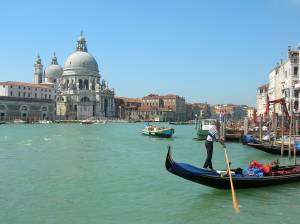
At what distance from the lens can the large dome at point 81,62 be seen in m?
74.1

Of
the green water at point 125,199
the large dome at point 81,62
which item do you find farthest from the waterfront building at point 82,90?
the green water at point 125,199

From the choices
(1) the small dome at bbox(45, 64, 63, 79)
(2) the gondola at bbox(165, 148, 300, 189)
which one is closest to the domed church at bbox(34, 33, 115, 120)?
(1) the small dome at bbox(45, 64, 63, 79)

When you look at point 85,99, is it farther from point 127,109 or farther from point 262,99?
point 262,99

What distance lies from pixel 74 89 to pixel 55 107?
4486 millimetres

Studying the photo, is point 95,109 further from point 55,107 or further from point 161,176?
point 161,176

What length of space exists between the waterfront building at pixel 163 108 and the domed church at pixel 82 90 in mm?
6804

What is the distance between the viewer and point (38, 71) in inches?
→ 3172

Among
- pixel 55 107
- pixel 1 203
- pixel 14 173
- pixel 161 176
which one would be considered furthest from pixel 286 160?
pixel 55 107

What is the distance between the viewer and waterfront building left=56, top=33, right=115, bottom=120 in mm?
71062

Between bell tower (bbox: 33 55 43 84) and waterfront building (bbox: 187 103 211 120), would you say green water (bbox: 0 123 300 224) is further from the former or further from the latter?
waterfront building (bbox: 187 103 211 120)

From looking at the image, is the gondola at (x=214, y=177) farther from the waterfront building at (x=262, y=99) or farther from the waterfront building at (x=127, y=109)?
the waterfront building at (x=127, y=109)

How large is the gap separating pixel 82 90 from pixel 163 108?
16.3 m

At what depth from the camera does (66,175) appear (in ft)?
33.7

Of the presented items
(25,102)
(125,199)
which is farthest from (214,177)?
(25,102)
